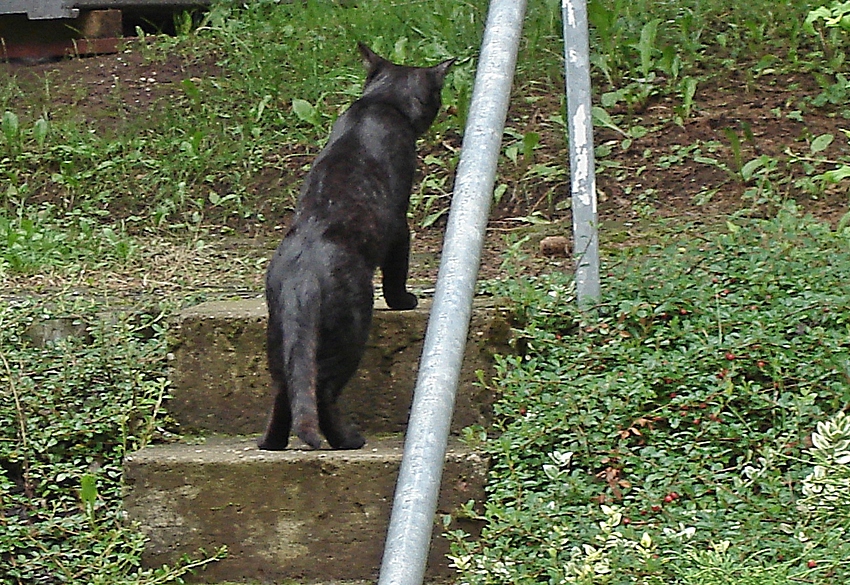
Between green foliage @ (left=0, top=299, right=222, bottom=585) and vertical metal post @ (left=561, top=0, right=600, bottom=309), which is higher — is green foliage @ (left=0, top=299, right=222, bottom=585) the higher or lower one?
the lower one

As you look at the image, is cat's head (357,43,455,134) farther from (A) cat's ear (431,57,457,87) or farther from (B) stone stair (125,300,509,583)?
(B) stone stair (125,300,509,583)

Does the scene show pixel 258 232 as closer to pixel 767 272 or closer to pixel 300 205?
pixel 300 205

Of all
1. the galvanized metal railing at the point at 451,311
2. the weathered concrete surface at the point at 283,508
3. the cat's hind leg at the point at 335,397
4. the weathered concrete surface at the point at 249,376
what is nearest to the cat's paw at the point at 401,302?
the weathered concrete surface at the point at 249,376

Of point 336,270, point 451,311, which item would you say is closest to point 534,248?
point 336,270

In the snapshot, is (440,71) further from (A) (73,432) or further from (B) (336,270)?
(A) (73,432)

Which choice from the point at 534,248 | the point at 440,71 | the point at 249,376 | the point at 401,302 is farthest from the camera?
the point at 534,248

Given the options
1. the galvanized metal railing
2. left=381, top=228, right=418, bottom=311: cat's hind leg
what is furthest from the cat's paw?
the galvanized metal railing

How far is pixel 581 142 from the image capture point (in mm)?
3385

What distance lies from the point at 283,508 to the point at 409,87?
168cm

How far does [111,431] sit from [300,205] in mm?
846

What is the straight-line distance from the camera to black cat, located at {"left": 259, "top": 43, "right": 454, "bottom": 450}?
123 inches

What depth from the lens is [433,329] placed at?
80.5 inches

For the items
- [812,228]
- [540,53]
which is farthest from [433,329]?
[540,53]

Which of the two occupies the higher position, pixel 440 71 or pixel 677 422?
pixel 440 71
